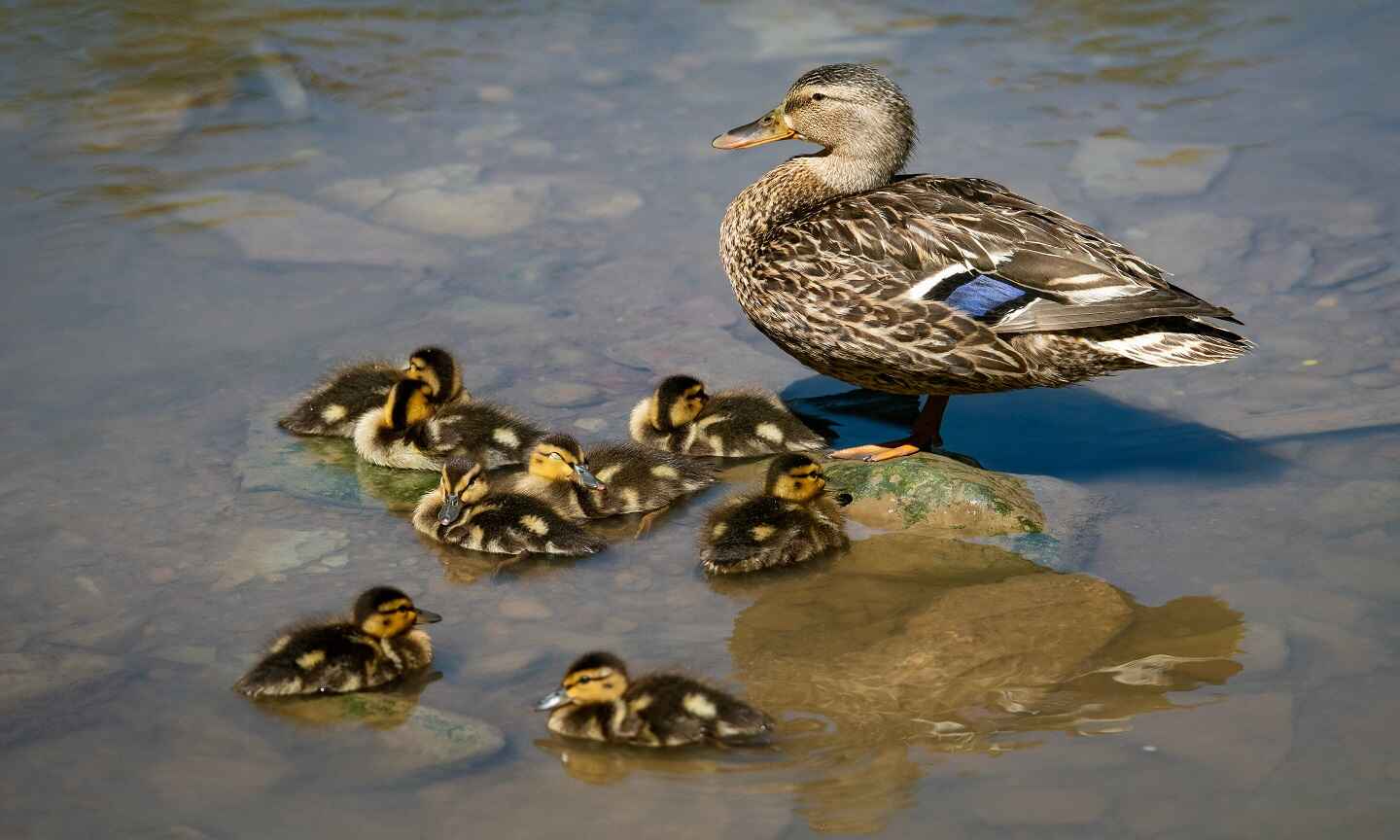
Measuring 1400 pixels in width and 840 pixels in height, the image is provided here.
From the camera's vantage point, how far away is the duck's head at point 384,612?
3.93 metres

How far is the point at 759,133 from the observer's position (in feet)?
18.9

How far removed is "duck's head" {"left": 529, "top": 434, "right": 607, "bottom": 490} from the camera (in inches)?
188

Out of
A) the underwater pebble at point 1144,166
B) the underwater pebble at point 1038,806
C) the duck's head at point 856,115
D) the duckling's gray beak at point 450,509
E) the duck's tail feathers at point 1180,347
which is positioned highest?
the duck's head at point 856,115

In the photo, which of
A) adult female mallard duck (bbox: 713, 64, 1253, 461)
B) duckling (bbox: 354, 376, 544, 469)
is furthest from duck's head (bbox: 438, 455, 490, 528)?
adult female mallard duck (bbox: 713, 64, 1253, 461)

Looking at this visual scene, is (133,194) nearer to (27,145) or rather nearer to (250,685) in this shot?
(27,145)

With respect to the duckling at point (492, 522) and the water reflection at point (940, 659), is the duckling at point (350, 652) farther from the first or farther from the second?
the water reflection at point (940, 659)

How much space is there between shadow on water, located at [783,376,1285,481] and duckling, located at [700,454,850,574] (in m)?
0.93

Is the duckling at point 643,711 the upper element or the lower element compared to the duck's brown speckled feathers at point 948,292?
lower

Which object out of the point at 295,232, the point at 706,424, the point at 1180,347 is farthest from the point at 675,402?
the point at 295,232

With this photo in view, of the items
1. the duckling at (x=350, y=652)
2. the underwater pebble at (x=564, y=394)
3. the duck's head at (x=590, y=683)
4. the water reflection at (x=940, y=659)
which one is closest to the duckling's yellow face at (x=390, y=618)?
the duckling at (x=350, y=652)

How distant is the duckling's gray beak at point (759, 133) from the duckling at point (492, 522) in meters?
1.69

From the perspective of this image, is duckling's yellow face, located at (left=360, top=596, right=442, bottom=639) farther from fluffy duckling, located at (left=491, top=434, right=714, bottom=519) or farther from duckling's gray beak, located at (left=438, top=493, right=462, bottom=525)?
fluffy duckling, located at (left=491, top=434, right=714, bottom=519)

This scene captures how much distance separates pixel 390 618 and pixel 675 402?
1.54 meters

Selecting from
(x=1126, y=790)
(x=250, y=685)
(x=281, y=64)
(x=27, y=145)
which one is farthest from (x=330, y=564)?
(x=281, y=64)
